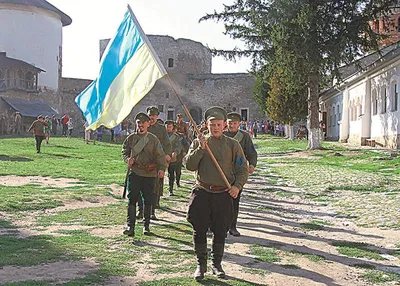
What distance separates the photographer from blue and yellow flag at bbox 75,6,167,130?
7.82 m

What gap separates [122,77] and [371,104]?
2499 cm

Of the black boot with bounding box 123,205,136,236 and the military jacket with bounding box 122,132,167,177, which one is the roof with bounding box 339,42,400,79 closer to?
the military jacket with bounding box 122,132,167,177

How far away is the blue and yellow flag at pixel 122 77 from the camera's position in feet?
25.7

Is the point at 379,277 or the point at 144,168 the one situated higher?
the point at 144,168

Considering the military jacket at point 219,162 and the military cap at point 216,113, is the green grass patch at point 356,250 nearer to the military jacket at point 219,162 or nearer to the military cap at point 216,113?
the military jacket at point 219,162

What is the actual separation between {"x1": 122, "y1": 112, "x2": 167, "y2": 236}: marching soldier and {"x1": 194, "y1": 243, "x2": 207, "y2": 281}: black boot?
7.46 ft

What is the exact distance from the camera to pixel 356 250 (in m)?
7.51

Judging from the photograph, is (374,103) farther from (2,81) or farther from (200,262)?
(2,81)

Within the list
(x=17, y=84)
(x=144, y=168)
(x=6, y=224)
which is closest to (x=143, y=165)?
(x=144, y=168)

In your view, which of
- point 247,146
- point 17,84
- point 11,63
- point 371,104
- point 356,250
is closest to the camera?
point 356,250

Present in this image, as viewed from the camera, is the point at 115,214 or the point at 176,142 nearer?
the point at 115,214

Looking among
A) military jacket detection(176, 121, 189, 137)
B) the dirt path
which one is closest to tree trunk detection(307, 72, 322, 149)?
military jacket detection(176, 121, 189, 137)

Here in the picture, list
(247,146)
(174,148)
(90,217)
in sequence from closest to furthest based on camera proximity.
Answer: (247,146)
(90,217)
(174,148)

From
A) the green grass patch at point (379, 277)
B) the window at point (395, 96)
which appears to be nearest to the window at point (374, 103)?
the window at point (395, 96)
